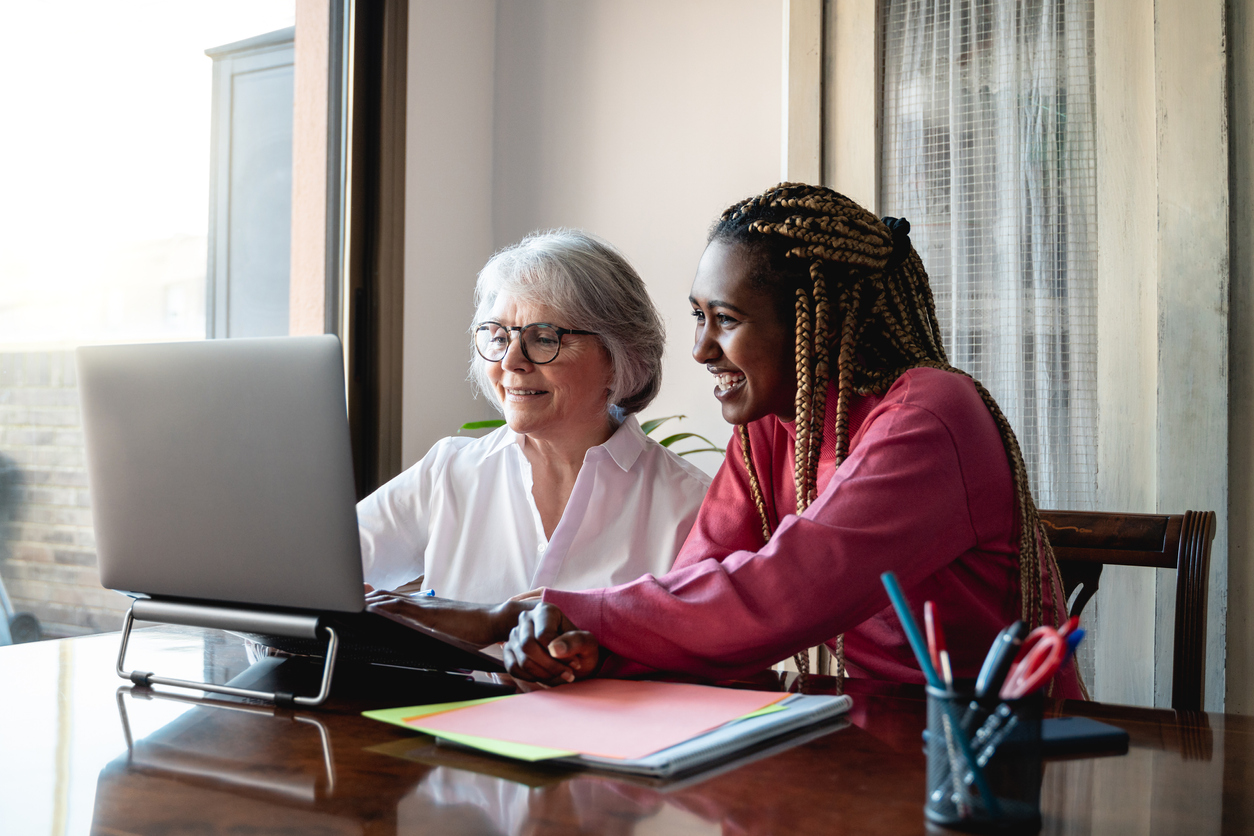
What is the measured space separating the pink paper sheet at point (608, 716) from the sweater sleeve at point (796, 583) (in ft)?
0.20

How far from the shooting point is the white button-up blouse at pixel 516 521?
1533 mm

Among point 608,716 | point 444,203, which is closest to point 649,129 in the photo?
point 444,203

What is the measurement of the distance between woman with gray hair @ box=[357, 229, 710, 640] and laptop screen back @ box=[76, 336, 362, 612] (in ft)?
1.93

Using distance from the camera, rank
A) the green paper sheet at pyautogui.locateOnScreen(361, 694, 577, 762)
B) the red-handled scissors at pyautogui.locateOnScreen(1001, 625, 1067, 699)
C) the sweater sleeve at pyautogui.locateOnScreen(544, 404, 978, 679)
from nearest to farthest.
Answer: the red-handled scissors at pyautogui.locateOnScreen(1001, 625, 1067, 699), the green paper sheet at pyautogui.locateOnScreen(361, 694, 577, 762), the sweater sleeve at pyautogui.locateOnScreen(544, 404, 978, 679)

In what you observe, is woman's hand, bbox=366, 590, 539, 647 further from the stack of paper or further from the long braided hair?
the long braided hair

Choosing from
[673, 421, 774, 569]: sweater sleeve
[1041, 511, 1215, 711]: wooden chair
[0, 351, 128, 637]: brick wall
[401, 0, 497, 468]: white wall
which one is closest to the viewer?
[1041, 511, 1215, 711]: wooden chair

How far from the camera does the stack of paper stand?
0.67m

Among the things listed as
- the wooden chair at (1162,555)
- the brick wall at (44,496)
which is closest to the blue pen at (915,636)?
the wooden chair at (1162,555)

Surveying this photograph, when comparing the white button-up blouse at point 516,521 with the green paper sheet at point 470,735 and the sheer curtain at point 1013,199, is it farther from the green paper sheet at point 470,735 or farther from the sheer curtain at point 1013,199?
the sheer curtain at point 1013,199

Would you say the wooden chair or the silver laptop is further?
the wooden chair

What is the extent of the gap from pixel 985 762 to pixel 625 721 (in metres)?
0.30

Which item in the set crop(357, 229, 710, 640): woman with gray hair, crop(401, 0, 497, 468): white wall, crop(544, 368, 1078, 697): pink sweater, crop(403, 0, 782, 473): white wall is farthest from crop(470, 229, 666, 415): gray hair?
crop(401, 0, 497, 468): white wall

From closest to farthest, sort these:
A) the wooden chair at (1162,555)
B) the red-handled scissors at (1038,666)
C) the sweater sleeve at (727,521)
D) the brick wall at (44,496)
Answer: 1. the red-handled scissors at (1038,666)
2. the wooden chair at (1162,555)
3. the sweater sleeve at (727,521)
4. the brick wall at (44,496)

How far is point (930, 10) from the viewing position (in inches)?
83.5
